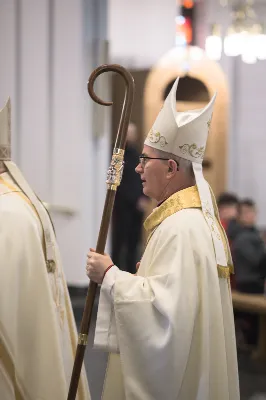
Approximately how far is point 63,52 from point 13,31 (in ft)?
1.81

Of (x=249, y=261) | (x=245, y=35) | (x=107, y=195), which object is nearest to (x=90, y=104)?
(x=249, y=261)

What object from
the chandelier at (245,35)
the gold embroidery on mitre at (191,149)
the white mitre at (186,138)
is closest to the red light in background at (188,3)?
the chandelier at (245,35)

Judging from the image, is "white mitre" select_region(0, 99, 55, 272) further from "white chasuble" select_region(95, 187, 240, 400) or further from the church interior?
the church interior

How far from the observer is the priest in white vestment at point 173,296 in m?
3.10

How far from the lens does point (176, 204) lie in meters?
3.29

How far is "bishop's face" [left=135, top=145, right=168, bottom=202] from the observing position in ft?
10.9

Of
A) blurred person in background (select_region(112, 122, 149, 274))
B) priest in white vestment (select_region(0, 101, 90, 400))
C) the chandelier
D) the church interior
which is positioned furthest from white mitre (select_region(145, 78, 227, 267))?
the chandelier

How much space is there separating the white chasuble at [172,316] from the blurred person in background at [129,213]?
571 centimetres

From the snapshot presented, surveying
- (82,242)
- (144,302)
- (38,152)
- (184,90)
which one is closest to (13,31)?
(38,152)

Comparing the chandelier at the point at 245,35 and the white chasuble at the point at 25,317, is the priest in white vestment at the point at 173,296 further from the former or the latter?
the chandelier at the point at 245,35

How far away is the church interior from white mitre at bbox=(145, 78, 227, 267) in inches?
102

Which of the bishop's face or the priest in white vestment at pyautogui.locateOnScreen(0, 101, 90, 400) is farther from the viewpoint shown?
the priest in white vestment at pyautogui.locateOnScreen(0, 101, 90, 400)

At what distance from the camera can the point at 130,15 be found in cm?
1062

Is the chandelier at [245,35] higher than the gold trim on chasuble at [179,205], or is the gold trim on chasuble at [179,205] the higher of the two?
the chandelier at [245,35]
